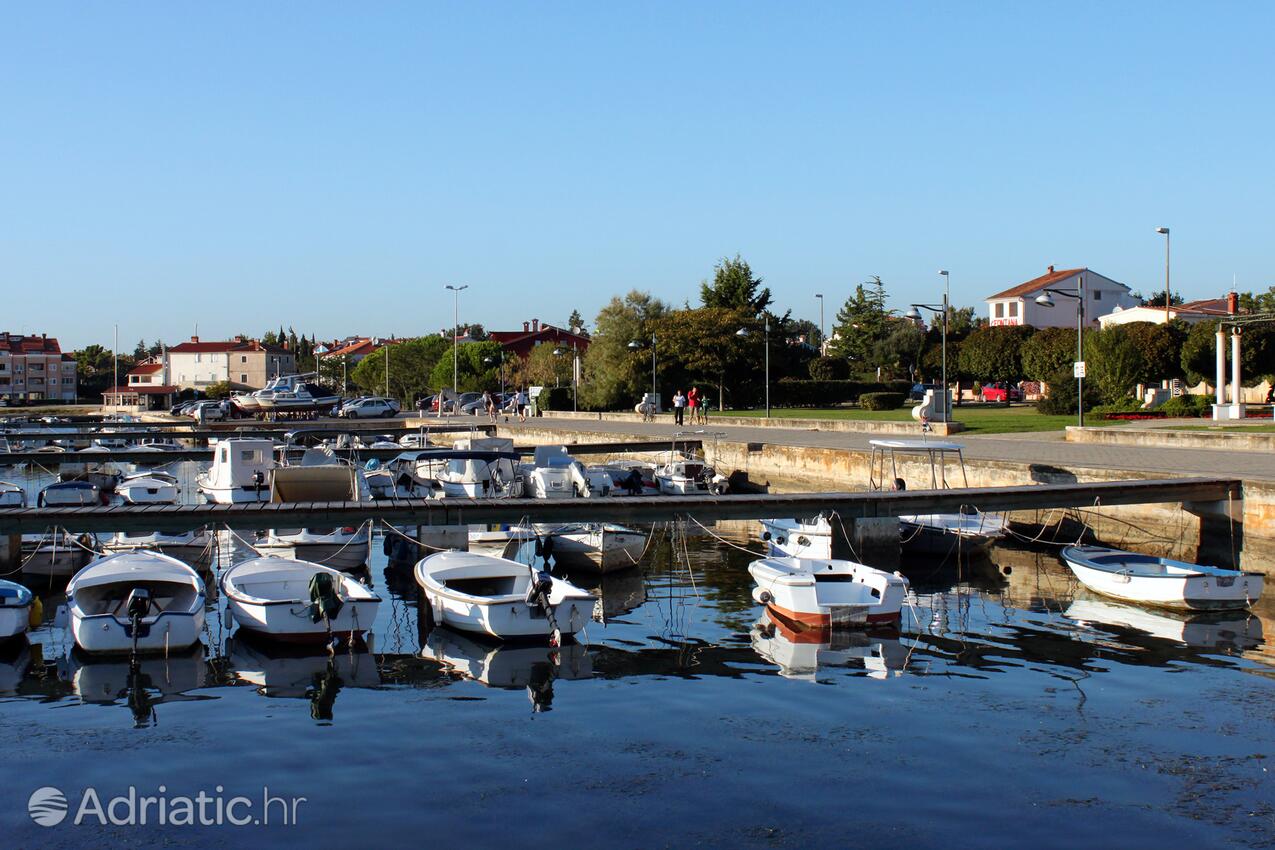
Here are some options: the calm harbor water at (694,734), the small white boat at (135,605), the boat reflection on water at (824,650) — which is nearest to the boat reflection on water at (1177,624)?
the calm harbor water at (694,734)

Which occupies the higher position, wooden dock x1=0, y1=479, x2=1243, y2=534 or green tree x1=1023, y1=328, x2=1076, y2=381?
green tree x1=1023, y1=328, x2=1076, y2=381

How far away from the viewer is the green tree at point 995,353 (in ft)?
241

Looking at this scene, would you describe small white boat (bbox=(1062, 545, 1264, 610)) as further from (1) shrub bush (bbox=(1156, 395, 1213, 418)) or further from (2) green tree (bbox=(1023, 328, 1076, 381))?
(2) green tree (bbox=(1023, 328, 1076, 381))

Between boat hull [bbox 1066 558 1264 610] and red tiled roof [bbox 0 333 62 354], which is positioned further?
red tiled roof [bbox 0 333 62 354]

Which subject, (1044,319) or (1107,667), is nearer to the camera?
(1107,667)

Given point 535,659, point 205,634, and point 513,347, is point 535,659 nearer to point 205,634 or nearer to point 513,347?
point 205,634

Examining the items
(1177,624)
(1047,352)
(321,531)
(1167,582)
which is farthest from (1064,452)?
(1047,352)

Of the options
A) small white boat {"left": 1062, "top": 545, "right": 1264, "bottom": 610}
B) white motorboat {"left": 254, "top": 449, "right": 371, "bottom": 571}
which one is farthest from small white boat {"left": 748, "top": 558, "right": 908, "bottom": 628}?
white motorboat {"left": 254, "top": 449, "right": 371, "bottom": 571}

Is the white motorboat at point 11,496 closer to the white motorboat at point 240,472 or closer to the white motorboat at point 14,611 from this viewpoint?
the white motorboat at point 240,472

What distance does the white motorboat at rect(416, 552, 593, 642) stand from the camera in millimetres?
19062

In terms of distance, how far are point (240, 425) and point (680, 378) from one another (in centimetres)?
2614

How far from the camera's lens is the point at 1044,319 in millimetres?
104625

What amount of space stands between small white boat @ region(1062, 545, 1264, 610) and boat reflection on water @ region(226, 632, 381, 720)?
13440 millimetres

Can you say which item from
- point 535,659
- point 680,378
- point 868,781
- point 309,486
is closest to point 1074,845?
point 868,781
